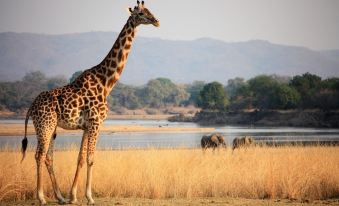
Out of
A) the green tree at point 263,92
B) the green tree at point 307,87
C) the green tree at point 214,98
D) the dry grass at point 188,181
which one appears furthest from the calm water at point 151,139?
the green tree at point 214,98

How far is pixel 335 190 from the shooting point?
520 inches

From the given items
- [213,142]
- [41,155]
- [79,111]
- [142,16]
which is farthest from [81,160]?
[213,142]

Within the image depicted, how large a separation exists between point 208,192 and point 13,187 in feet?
13.4

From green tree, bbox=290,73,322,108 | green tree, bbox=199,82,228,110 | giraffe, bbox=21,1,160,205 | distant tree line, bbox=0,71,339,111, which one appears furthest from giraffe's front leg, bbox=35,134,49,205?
green tree, bbox=199,82,228,110

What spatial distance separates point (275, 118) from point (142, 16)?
65342 mm

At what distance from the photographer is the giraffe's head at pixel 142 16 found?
1124 cm

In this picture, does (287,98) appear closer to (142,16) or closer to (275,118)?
(275,118)

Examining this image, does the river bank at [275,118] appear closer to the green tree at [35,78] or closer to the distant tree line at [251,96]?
the distant tree line at [251,96]

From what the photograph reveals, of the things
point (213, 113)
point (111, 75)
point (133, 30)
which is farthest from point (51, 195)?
point (213, 113)

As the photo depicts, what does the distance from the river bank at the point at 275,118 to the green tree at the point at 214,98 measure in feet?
9.03

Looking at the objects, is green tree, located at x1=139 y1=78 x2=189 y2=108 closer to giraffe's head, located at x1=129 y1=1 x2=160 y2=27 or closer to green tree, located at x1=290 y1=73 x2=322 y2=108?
green tree, located at x1=290 y1=73 x2=322 y2=108

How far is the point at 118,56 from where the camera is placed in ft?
38.1

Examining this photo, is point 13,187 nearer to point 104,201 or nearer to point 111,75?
point 104,201

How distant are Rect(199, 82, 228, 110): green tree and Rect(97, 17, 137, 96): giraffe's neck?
80193 mm
